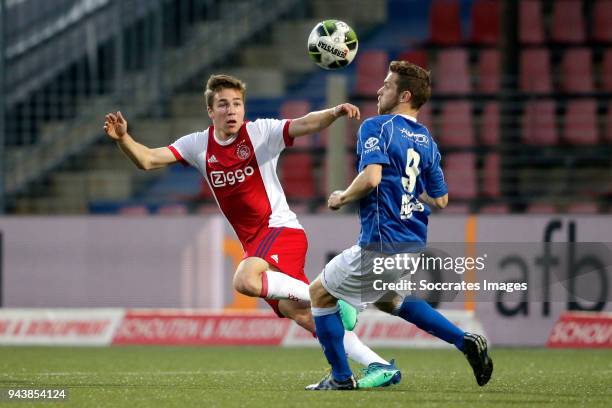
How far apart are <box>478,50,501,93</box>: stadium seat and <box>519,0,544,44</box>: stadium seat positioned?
29.7 inches

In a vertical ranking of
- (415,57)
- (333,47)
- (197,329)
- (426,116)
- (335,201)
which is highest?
(415,57)

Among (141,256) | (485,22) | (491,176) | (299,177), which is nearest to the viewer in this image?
(141,256)

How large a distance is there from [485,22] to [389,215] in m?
11.1

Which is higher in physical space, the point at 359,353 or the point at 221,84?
the point at 221,84

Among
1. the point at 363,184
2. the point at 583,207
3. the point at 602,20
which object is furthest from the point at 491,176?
the point at 363,184

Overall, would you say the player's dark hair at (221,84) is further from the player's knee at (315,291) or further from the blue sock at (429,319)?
the blue sock at (429,319)

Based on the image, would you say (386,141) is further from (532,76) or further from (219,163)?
(532,76)

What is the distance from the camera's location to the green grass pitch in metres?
6.15

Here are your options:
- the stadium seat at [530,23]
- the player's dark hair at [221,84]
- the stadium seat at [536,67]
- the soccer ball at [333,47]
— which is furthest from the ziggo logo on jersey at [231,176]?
the stadium seat at [530,23]

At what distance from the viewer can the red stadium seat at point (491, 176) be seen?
13.9m

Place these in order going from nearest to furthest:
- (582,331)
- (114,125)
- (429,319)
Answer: (429,319) → (114,125) → (582,331)

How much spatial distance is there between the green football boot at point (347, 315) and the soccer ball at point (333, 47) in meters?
1.60

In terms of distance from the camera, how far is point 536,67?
1588cm

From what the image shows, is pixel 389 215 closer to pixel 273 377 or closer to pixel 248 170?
pixel 248 170
